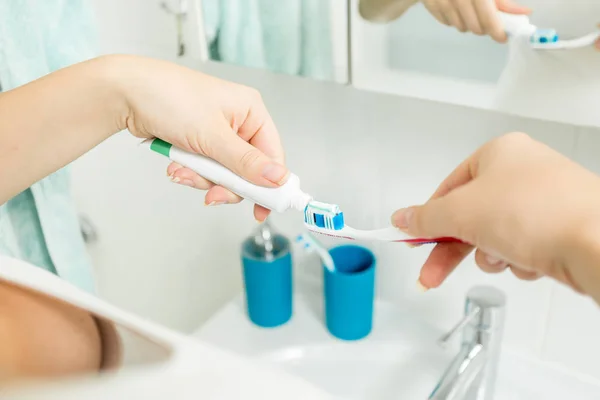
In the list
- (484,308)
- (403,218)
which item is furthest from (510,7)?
(484,308)

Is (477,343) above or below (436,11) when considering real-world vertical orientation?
below

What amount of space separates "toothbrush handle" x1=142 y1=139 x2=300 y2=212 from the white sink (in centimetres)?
35

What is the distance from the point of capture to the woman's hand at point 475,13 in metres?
0.49

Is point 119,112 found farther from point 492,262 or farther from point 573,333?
point 573,333

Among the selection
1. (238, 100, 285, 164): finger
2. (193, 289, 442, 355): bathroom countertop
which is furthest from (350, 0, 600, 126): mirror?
(193, 289, 442, 355): bathroom countertop

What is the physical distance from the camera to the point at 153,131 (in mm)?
521

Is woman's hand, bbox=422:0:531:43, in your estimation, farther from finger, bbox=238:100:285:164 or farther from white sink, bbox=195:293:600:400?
white sink, bbox=195:293:600:400

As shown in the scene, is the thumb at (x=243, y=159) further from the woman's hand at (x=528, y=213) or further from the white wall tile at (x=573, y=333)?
the white wall tile at (x=573, y=333)

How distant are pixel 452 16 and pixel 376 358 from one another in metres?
0.45

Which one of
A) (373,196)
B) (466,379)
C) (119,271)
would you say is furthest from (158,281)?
(466,379)

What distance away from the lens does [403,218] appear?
42 centimetres

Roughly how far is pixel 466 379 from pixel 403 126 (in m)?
0.30

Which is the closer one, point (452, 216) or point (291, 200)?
point (452, 216)

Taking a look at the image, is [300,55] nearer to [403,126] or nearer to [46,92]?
[403,126]
